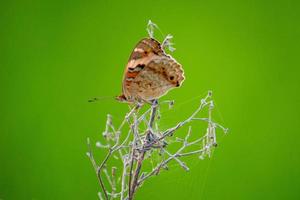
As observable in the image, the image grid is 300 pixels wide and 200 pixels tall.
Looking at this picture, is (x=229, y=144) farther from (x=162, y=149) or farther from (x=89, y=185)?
(x=162, y=149)

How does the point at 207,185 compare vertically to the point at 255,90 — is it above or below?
below

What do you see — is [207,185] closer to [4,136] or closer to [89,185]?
[89,185]

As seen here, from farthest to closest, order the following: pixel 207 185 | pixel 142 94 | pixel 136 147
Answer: pixel 207 185
pixel 142 94
pixel 136 147

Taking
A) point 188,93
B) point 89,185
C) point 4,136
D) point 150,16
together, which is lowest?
point 89,185

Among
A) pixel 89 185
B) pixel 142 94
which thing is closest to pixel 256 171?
pixel 89 185

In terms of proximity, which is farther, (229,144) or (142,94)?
(229,144)

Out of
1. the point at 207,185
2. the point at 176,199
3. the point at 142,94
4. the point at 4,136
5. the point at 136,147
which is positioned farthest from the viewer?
the point at 4,136

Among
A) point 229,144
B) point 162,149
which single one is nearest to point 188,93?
point 229,144
